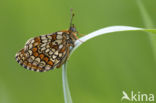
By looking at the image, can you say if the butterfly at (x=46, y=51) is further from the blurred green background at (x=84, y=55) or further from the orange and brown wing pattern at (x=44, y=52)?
the blurred green background at (x=84, y=55)

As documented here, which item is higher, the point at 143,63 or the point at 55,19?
the point at 55,19

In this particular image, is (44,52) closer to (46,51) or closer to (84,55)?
(46,51)

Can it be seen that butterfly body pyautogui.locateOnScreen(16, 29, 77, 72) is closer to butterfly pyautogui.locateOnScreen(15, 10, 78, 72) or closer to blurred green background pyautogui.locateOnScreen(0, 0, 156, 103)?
butterfly pyautogui.locateOnScreen(15, 10, 78, 72)

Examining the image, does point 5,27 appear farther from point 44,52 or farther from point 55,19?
point 44,52

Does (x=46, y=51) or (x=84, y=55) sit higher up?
(x=84, y=55)

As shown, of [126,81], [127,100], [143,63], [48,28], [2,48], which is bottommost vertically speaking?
[127,100]

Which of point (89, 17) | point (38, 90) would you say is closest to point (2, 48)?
point (38, 90)

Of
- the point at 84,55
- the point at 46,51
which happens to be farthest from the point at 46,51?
the point at 84,55
